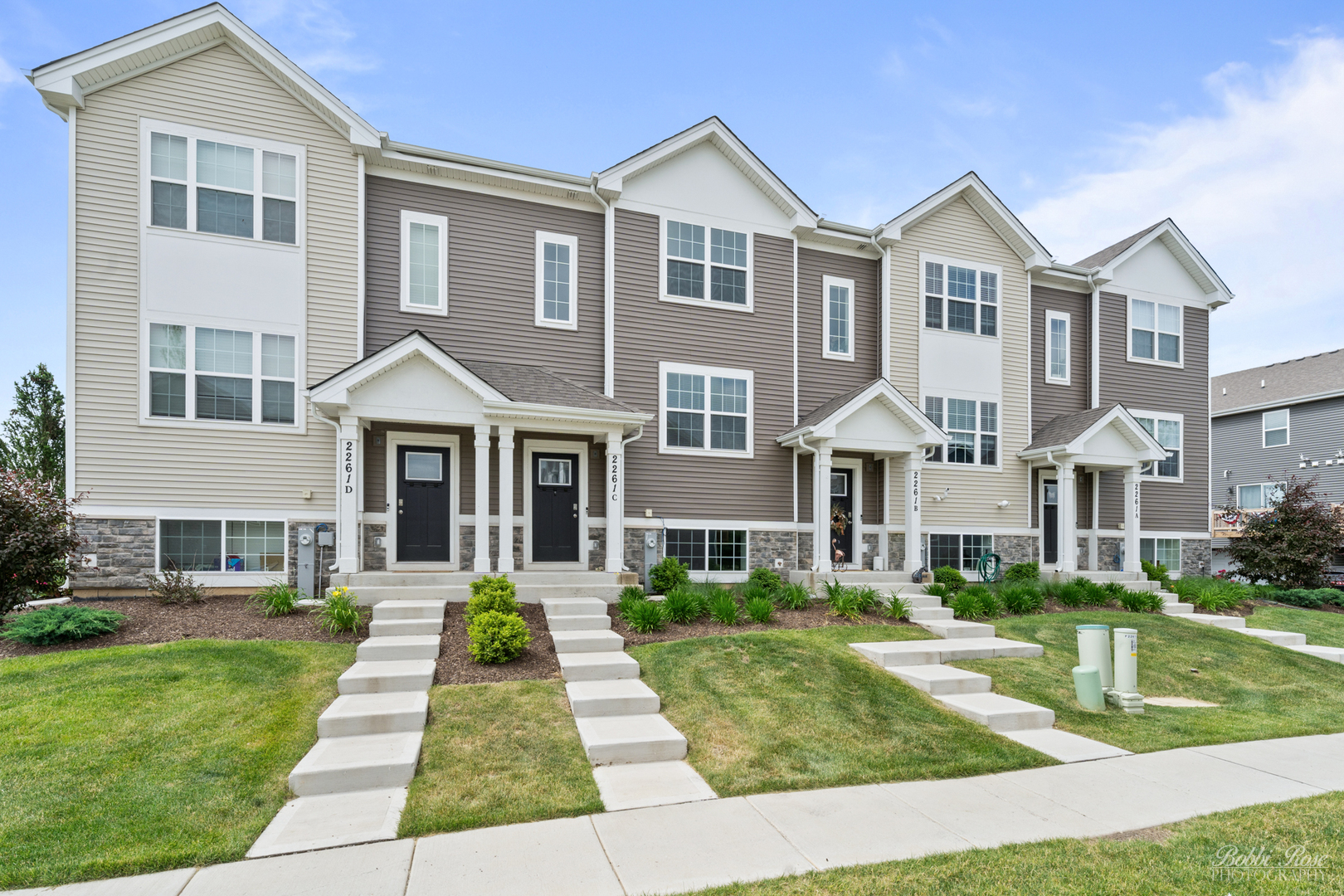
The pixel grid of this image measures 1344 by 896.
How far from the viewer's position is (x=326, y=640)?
841 centimetres

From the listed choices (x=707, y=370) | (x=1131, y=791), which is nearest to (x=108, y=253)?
(x=707, y=370)

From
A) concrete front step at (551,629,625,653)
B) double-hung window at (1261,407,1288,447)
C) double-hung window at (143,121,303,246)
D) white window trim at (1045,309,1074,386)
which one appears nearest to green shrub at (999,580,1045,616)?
white window trim at (1045,309,1074,386)

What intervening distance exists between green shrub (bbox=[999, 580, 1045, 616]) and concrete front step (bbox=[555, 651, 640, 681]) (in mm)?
7523

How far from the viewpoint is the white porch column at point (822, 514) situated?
13.2 meters

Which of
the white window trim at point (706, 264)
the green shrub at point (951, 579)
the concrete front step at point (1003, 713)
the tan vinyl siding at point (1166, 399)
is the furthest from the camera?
the tan vinyl siding at point (1166, 399)

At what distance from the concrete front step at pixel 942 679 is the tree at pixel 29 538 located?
35.5ft

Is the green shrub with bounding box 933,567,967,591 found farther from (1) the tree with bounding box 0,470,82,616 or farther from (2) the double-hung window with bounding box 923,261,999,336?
(1) the tree with bounding box 0,470,82,616

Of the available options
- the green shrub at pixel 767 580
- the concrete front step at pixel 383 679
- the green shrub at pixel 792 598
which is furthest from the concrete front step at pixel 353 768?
the green shrub at pixel 767 580

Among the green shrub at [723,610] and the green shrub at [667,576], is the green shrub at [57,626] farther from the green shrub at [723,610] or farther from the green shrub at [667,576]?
the green shrub at [723,610]

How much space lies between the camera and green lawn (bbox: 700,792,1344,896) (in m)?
3.82

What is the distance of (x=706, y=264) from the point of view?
13750 mm

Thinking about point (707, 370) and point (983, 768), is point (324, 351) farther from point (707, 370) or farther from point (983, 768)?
point (983, 768)

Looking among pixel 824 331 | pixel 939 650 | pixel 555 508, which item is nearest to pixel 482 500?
pixel 555 508

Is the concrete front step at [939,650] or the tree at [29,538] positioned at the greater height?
the tree at [29,538]
